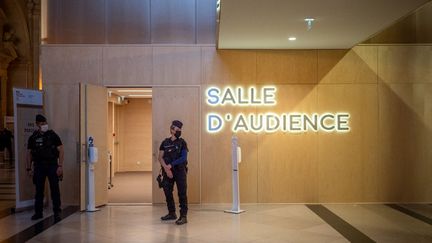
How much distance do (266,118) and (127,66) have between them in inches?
115

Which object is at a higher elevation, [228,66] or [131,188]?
[228,66]

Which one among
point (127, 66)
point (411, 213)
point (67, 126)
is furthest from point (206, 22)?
point (411, 213)

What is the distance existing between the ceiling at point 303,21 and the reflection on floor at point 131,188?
363 centimetres

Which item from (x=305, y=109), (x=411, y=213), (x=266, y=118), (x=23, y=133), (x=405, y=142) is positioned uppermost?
(x=305, y=109)

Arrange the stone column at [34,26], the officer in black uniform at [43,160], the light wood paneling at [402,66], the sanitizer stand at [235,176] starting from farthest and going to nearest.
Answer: the stone column at [34,26], the light wood paneling at [402,66], the sanitizer stand at [235,176], the officer in black uniform at [43,160]

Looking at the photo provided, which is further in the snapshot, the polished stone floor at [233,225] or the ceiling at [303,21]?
the polished stone floor at [233,225]

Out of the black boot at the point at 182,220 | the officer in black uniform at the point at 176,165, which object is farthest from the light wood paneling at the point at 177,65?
the black boot at the point at 182,220

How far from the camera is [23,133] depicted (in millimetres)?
8578

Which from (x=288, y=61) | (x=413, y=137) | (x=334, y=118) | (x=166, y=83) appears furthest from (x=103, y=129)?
(x=413, y=137)

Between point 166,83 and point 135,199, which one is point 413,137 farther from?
point 135,199

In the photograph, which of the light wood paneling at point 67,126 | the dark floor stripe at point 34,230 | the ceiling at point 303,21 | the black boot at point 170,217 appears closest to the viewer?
the ceiling at point 303,21

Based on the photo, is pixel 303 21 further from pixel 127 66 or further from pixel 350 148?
pixel 127 66

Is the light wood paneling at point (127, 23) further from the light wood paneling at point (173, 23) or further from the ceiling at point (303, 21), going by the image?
the ceiling at point (303, 21)

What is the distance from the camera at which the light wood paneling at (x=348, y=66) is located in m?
9.30
